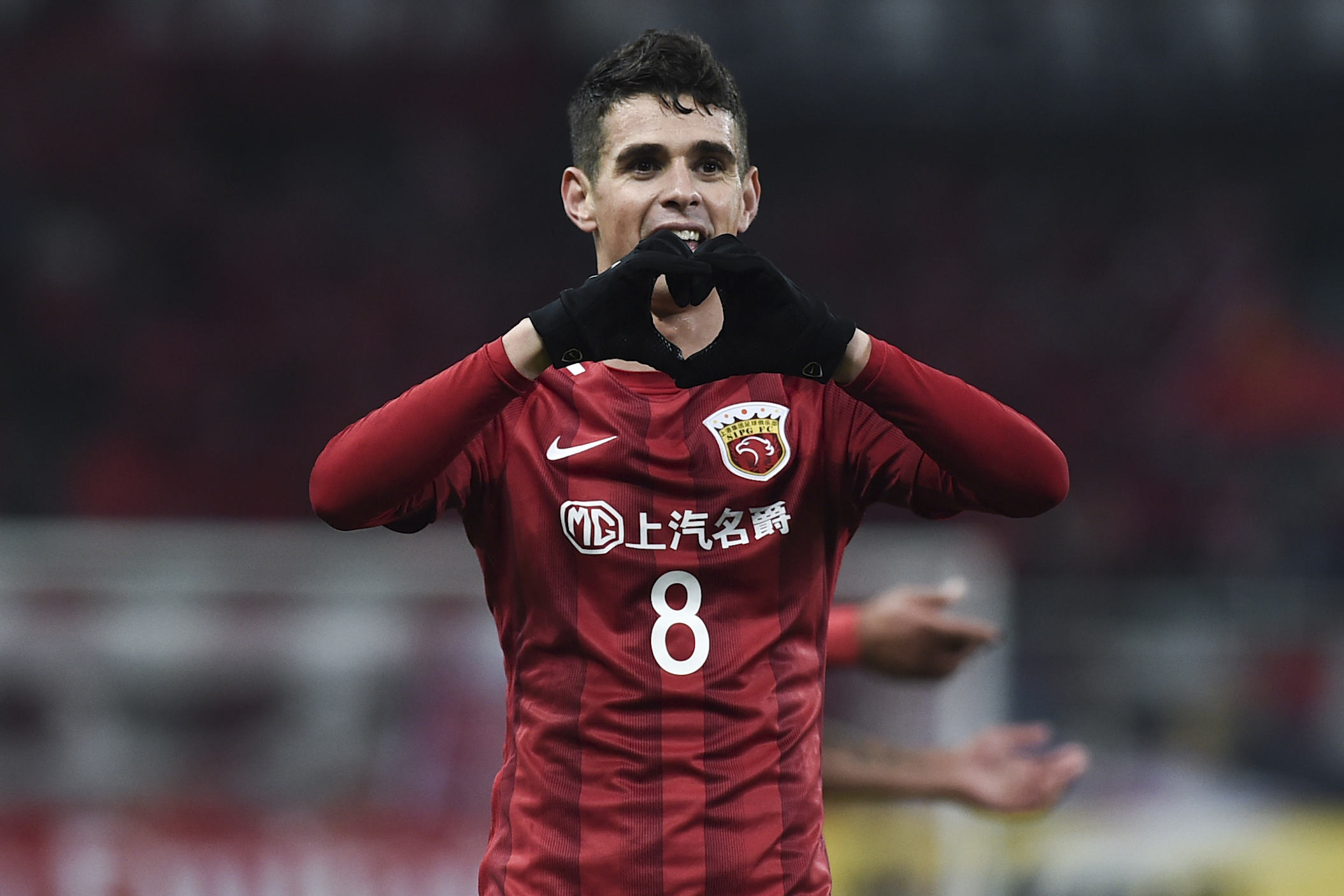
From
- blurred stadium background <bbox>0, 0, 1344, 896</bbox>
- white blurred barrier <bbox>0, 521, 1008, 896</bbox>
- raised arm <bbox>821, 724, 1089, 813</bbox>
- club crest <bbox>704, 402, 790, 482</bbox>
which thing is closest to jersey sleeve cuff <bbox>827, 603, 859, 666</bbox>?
raised arm <bbox>821, 724, 1089, 813</bbox>

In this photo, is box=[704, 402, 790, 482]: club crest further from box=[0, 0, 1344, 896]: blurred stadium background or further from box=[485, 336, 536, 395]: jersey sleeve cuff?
box=[0, 0, 1344, 896]: blurred stadium background

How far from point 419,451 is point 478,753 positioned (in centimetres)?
392

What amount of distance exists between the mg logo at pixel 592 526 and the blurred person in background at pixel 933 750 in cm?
78

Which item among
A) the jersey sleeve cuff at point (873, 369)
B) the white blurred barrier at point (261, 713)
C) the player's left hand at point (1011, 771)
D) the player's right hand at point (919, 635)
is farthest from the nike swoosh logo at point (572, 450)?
the white blurred barrier at point (261, 713)

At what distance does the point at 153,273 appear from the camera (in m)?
11.0

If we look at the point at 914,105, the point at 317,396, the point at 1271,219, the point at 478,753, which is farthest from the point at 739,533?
Result: the point at 1271,219

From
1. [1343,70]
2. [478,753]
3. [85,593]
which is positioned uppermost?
[1343,70]

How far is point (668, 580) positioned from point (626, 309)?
0.44 meters

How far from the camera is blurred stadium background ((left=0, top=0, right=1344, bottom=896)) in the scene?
7336 millimetres

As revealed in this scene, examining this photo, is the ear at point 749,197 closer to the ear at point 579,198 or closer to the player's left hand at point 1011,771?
the ear at point 579,198

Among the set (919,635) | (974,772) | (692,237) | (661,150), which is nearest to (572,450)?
(692,237)

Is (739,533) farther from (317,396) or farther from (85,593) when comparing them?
(317,396)

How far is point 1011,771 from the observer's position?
3.08 metres

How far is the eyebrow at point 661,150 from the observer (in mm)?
2334
